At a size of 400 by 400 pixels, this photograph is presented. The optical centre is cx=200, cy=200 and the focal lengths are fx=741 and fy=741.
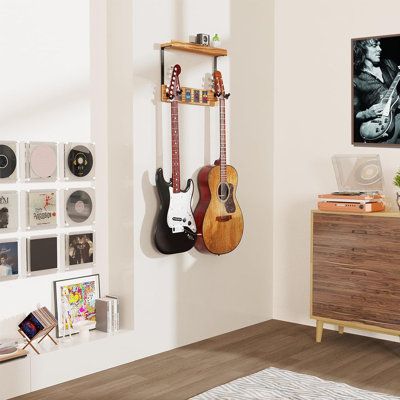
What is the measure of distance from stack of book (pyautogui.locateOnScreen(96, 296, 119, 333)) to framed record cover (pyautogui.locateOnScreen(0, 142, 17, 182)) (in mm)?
918

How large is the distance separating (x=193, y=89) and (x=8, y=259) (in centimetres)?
155

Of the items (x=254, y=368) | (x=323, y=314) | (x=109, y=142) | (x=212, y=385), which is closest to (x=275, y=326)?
(x=323, y=314)

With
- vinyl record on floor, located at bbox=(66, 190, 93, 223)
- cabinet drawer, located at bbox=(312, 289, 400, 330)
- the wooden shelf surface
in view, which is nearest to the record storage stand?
the wooden shelf surface

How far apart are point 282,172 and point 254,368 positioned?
1.61m

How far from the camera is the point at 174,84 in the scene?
4363mm

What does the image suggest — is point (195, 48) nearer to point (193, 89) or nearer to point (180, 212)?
point (193, 89)

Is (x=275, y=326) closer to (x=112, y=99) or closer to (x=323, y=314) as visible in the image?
(x=323, y=314)

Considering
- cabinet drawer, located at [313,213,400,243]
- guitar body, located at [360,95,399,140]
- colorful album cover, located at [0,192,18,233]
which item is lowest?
cabinet drawer, located at [313,213,400,243]

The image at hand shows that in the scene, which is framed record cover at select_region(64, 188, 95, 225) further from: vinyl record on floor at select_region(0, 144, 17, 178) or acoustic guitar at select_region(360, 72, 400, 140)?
acoustic guitar at select_region(360, 72, 400, 140)

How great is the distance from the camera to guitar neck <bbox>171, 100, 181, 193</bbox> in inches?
172

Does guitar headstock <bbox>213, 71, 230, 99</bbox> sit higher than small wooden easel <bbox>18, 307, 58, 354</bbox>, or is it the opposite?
guitar headstock <bbox>213, 71, 230, 99</bbox>

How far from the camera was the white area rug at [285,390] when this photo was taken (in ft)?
12.1

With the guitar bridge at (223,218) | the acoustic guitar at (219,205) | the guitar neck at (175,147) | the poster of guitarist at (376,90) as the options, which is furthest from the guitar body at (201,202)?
the poster of guitarist at (376,90)

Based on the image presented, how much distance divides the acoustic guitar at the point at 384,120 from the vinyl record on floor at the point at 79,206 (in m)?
1.86
